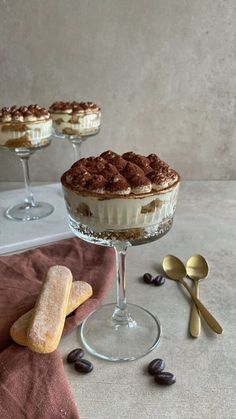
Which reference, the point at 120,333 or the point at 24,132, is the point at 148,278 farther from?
the point at 24,132

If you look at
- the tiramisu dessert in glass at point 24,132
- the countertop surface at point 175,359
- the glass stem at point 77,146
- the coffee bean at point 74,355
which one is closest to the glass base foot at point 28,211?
the tiramisu dessert in glass at point 24,132

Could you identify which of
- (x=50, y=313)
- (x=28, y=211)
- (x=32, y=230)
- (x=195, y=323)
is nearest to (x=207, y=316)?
(x=195, y=323)

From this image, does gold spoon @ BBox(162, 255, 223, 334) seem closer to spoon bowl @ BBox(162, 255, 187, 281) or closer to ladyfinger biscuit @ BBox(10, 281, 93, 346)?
spoon bowl @ BBox(162, 255, 187, 281)

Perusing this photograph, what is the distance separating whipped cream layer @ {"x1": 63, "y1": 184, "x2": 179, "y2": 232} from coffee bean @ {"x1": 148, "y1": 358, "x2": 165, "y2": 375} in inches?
7.2

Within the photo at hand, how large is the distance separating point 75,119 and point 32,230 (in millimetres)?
324

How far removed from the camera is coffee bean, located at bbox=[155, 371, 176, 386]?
54 centimetres

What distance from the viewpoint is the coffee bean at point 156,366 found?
557 mm

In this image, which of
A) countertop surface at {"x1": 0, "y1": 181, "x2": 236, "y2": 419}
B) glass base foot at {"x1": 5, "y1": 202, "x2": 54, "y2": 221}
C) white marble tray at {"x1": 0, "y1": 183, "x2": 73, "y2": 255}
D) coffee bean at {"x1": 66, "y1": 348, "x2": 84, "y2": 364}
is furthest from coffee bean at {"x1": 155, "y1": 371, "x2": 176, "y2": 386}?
glass base foot at {"x1": 5, "y1": 202, "x2": 54, "y2": 221}

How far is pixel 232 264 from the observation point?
2.74 ft

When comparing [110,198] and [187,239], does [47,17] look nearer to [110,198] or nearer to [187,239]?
[187,239]

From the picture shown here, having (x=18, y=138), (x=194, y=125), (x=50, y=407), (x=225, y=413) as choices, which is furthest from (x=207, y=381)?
(x=194, y=125)

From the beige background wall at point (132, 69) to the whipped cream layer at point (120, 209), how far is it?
0.75 m

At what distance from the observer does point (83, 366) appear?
1.86 ft

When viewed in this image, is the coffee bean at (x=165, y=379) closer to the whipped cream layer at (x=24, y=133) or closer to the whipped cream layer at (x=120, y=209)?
the whipped cream layer at (x=120, y=209)
